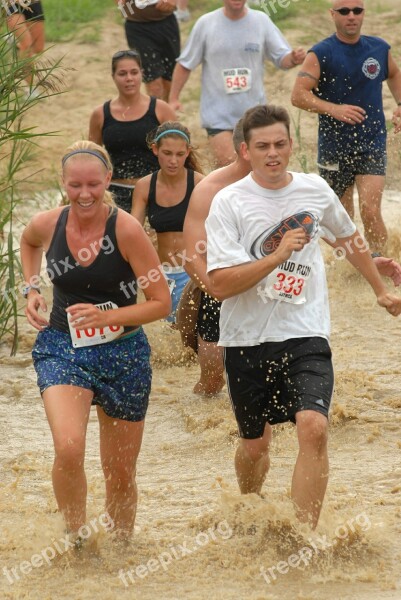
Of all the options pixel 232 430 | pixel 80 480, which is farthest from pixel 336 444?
pixel 80 480

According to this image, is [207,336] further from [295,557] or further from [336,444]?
[295,557]

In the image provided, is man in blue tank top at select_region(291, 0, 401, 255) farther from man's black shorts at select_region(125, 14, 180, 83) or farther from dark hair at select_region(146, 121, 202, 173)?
man's black shorts at select_region(125, 14, 180, 83)

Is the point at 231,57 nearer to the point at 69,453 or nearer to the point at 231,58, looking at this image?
the point at 231,58

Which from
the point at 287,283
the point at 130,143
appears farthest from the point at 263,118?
the point at 130,143

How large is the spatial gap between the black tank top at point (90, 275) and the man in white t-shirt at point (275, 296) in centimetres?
36

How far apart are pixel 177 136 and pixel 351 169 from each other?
6.21 feet

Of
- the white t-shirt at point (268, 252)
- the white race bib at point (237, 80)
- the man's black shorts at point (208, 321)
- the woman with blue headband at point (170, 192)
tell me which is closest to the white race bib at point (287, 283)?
the white t-shirt at point (268, 252)

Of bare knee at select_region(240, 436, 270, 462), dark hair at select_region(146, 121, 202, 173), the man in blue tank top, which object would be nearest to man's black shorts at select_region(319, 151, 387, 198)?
the man in blue tank top

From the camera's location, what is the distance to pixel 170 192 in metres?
7.53

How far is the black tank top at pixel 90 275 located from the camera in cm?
479

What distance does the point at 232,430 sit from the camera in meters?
6.84

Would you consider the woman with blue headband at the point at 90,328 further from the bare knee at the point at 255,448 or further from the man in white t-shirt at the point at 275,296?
the bare knee at the point at 255,448

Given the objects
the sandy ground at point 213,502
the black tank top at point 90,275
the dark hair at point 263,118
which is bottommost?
the sandy ground at point 213,502

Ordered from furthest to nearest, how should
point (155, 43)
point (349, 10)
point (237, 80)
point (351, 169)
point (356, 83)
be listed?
point (155, 43) → point (237, 80) → point (351, 169) → point (356, 83) → point (349, 10)
